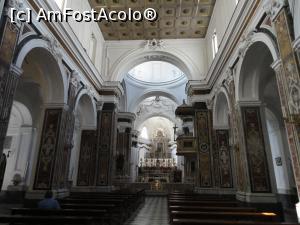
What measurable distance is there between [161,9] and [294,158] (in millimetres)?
9283

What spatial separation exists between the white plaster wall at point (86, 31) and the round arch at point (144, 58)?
3.42 ft

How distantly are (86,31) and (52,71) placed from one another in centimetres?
368

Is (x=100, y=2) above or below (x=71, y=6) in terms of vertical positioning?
above

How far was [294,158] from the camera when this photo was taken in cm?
441

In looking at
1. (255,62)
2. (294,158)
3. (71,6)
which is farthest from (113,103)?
(294,158)

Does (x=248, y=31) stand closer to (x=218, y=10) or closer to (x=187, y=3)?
(x=218, y=10)

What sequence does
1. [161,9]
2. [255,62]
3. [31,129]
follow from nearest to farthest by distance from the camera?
[255,62] → [161,9] → [31,129]

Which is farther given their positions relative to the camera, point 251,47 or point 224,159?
point 224,159

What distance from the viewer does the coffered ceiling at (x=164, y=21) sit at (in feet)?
36.0

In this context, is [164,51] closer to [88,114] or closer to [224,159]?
[88,114]

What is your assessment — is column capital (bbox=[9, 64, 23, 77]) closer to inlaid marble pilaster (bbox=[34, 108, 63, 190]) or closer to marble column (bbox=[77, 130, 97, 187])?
inlaid marble pilaster (bbox=[34, 108, 63, 190])

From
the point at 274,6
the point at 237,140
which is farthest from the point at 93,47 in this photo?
the point at 274,6

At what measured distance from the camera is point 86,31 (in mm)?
10852

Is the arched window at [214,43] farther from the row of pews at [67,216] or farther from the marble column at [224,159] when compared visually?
the row of pews at [67,216]
